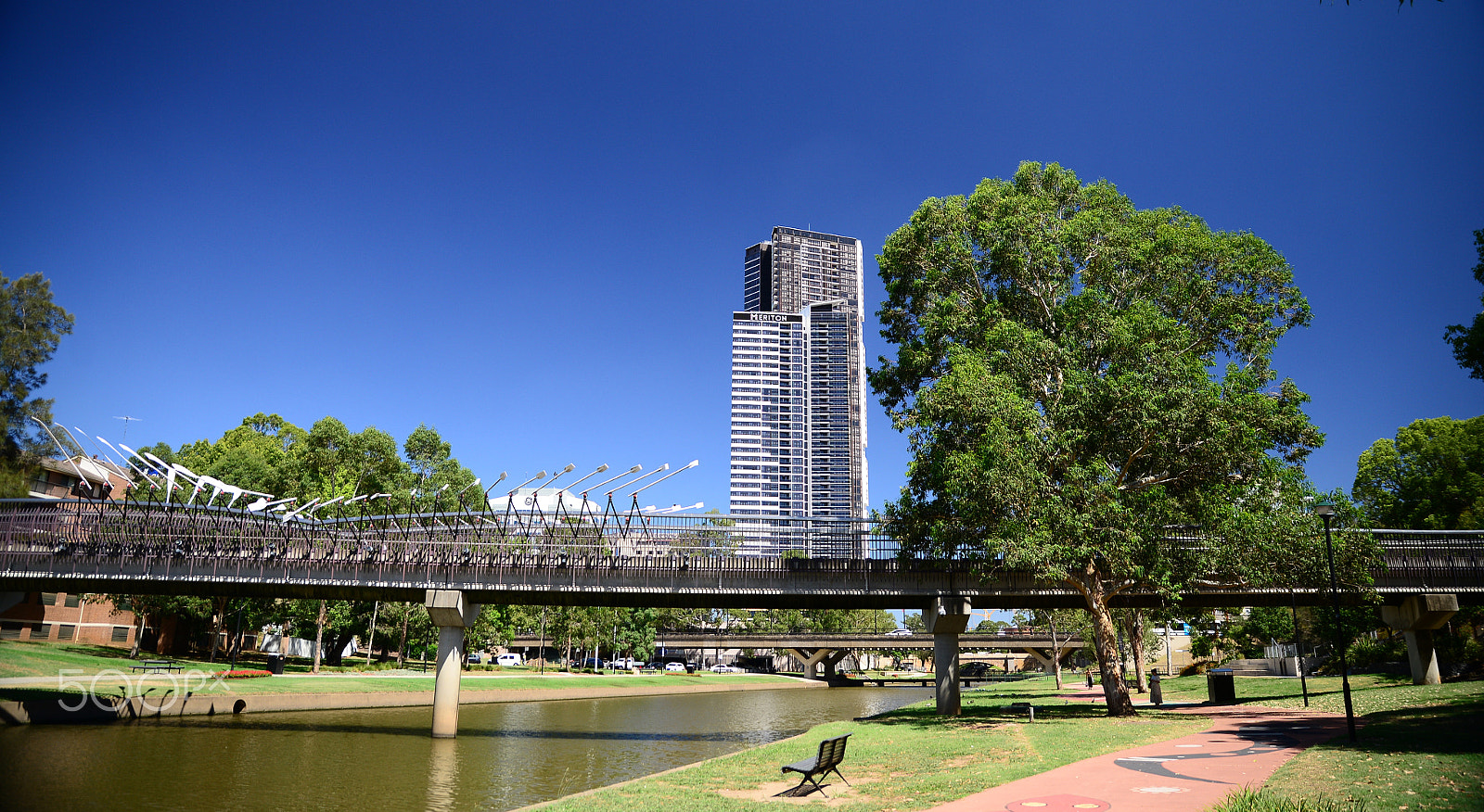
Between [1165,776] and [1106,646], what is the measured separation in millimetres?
16891

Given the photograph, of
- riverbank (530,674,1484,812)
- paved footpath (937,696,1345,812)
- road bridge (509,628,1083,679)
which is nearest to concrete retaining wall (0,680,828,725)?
riverbank (530,674,1484,812)

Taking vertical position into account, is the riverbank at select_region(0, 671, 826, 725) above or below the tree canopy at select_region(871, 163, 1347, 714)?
below

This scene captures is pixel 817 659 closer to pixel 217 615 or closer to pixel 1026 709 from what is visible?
pixel 217 615

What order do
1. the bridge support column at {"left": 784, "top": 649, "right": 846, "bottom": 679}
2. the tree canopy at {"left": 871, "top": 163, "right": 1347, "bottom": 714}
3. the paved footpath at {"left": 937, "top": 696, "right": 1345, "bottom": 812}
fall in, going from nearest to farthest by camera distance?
the paved footpath at {"left": 937, "top": 696, "right": 1345, "bottom": 812}, the tree canopy at {"left": 871, "top": 163, "right": 1347, "bottom": 714}, the bridge support column at {"left": 784, "top": 649, "right": 846, "bottom": 679}

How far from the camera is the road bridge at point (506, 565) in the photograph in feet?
110

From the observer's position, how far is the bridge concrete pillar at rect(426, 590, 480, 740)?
32.2 meters

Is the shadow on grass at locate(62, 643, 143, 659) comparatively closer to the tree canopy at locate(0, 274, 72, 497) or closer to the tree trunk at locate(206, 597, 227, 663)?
the tree trunk at locate(206, 597, 227, 663)

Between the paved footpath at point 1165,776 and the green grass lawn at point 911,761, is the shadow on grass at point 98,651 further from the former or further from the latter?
the paved footpath at point 1165,776

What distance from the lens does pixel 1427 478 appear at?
5312cm

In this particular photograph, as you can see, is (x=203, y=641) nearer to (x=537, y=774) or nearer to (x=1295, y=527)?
(x=537, y=774)

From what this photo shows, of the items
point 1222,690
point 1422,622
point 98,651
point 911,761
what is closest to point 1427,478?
point 1422,622

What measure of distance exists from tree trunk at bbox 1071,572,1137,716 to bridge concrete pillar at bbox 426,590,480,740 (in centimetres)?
2276

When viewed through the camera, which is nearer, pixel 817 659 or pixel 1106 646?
pixel 1106 646

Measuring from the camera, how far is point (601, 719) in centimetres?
4322
